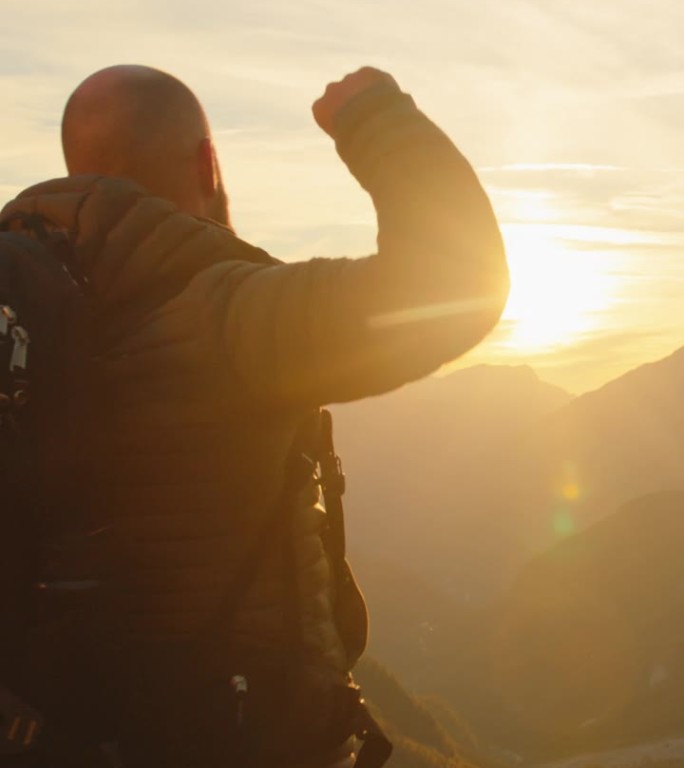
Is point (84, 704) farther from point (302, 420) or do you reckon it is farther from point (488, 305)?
point (488, 305)

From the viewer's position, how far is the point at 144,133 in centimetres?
408

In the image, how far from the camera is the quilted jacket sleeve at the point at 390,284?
3258 millimetres

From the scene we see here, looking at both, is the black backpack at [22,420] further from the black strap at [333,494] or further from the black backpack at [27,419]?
the black strap at [333,494]

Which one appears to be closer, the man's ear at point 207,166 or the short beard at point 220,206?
the man's ear at point 207,166

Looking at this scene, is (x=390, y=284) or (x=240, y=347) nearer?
(x=390, y=284)

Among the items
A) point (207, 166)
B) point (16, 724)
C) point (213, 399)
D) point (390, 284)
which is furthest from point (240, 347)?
point (16, 724)

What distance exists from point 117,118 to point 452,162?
4.46ft

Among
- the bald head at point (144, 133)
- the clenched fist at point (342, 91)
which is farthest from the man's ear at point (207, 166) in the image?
the clenched fist at point (342, 91)

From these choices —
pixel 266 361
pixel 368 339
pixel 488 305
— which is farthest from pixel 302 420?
pixel 488 305

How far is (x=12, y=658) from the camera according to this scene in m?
3.51

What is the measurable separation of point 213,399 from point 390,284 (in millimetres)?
839

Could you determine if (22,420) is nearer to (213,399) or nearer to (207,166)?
(213,399)

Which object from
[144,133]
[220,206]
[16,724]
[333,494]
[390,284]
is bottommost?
[16,724]

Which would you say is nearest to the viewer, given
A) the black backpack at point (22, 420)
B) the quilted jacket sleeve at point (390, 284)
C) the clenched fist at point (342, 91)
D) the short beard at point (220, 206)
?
the quilted jacket sleeve at point (390, 284)
